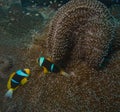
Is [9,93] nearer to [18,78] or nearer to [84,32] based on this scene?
[18,78]

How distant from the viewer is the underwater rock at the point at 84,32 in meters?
3.94

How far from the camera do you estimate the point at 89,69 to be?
4145 millimetres

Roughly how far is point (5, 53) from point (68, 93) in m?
2.70

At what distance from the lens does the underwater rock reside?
394 centimetres

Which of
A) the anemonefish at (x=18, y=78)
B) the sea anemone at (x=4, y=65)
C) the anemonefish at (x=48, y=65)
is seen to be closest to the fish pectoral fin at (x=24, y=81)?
the anemonefish at (x=18, y=78)

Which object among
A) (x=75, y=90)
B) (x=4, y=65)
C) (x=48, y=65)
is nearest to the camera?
(x=75, y=90)

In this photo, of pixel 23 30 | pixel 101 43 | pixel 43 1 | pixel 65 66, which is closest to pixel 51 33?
pixel 65 66

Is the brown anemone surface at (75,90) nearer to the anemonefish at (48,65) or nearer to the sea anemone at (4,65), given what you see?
the anemonefish at (48,65)

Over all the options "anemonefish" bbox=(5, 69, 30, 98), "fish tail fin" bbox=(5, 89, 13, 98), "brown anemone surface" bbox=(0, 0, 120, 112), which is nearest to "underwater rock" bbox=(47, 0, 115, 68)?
"brown anemone surface" bbox=(0, 0, 120, 112)

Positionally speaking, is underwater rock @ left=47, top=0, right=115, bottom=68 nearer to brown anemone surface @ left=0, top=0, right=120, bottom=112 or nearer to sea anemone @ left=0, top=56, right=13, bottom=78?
brown anemone surface @ left=0, top=0, right=120, bottom=112

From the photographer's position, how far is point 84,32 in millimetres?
4105

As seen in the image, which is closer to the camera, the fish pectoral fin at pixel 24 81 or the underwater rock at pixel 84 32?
the underwater rock at pixel 84 32

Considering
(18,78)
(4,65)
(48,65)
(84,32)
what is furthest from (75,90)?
(4,65)

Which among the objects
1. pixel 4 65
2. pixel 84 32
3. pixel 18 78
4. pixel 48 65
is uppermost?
pixel 84 32
